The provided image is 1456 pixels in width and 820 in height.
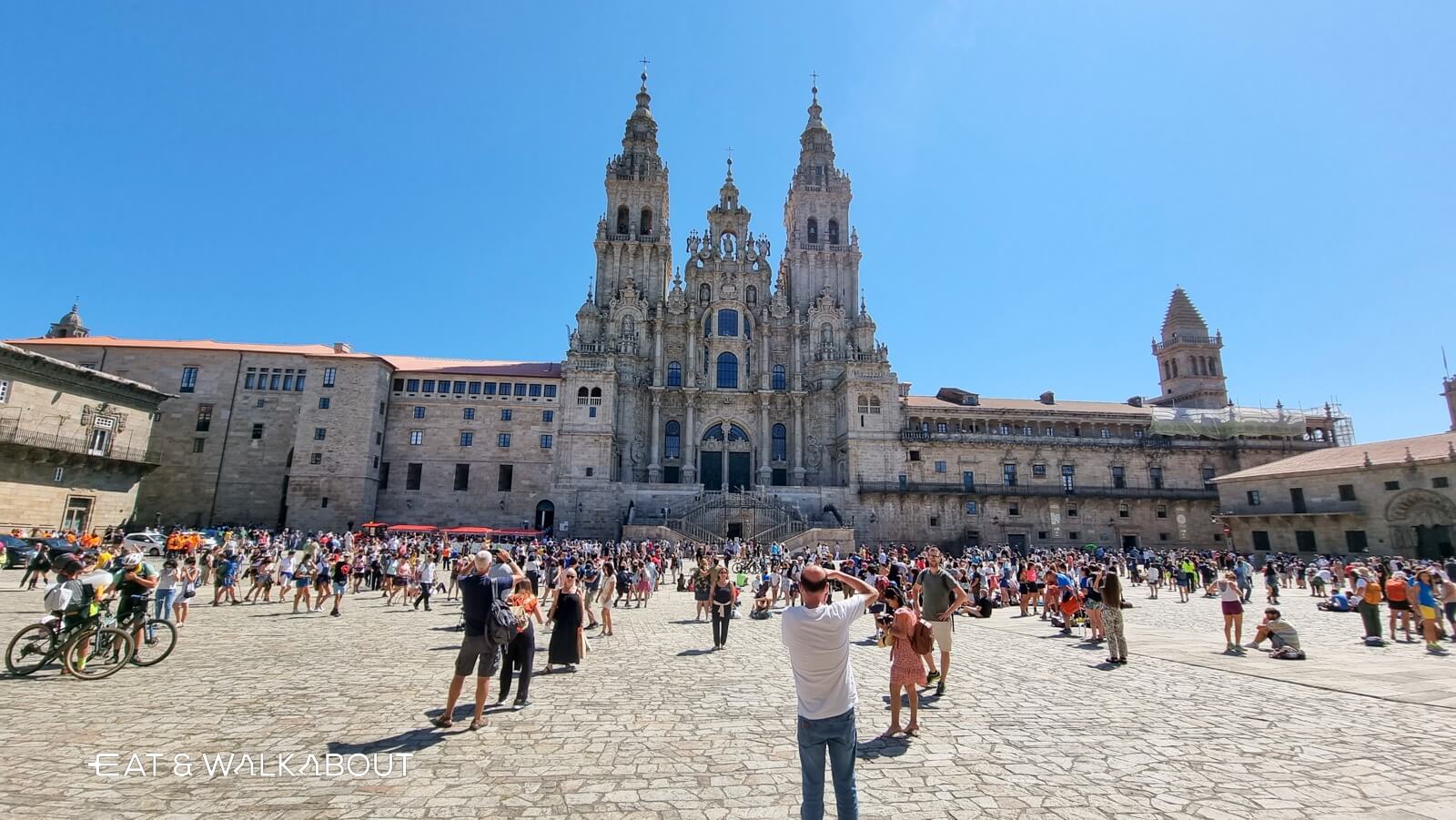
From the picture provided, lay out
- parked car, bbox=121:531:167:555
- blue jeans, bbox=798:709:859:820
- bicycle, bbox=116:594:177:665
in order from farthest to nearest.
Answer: parked car, bbox=121:531:167:555 → bicycle, bbox=116:594:177:665 → blue jeans, bbox=798:709:859:820

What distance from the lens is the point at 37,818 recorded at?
14.3ft

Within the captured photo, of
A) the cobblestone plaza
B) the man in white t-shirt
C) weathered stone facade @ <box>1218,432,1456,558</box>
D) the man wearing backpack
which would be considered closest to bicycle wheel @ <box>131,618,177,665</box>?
the cobblestone plaza

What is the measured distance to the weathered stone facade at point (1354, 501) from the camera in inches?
1275

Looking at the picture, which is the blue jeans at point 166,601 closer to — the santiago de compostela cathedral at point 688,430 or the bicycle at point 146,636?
the bicycle at point 146,636

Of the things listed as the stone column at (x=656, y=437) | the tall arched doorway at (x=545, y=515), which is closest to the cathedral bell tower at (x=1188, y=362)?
the stone column at (x=656, y=437)

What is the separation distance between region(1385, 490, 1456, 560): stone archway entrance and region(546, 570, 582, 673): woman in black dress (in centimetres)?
4384

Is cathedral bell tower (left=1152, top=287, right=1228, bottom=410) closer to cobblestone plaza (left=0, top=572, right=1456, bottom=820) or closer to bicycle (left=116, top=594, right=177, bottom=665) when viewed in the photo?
cobblestone plaza (left=0, top=572, right=1456, bottom=820)

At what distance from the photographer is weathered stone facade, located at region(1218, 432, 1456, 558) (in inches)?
1275

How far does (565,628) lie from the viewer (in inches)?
367

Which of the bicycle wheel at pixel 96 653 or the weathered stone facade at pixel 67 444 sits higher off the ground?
the weathered stone facade at pixel 67 444

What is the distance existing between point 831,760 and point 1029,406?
53066mm

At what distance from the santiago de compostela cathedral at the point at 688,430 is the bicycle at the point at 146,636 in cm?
2713

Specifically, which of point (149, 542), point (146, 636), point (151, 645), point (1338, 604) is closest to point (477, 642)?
point (146, 636)

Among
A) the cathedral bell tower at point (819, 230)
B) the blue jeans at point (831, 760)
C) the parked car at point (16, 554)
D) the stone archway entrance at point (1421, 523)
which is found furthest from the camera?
the cathedral bell tower at point (819, 230)
